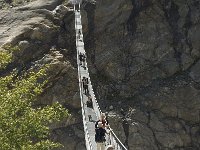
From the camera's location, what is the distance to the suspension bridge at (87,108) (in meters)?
Result: 15.6

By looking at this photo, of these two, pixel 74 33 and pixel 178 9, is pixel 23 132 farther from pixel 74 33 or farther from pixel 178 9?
pixel 178 9

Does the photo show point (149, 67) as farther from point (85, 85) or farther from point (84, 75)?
point (85, 85)

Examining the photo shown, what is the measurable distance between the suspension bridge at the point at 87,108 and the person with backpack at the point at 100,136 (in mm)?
198

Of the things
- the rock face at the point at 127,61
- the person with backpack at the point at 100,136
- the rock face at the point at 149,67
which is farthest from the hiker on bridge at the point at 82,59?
the person with backpack at the point at 100,136

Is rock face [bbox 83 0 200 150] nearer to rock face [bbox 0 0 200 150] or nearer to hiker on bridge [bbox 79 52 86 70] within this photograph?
rock face [bbox 0 0 200 150]

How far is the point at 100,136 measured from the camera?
1541 cm

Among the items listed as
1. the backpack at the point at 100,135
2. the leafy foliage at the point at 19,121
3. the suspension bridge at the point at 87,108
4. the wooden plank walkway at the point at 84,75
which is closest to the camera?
the leafy foliage at the point at 19,121

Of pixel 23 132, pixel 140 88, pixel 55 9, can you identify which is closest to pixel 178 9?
pixel 140 88

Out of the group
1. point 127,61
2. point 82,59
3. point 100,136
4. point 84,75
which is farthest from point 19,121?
point 127,61

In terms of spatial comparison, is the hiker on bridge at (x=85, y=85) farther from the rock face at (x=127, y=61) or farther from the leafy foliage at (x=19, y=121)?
the leafy foliage at (x=19, y=121)

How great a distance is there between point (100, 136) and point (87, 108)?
705cm

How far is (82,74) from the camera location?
2639cm

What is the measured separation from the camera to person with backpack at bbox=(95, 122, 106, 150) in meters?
15.3

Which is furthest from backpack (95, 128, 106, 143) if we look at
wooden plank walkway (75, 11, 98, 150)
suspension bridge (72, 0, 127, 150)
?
wooden plank walkway (75, 11, 98, 150)
